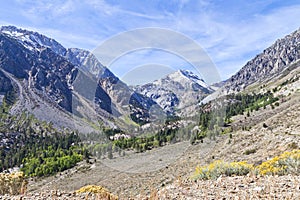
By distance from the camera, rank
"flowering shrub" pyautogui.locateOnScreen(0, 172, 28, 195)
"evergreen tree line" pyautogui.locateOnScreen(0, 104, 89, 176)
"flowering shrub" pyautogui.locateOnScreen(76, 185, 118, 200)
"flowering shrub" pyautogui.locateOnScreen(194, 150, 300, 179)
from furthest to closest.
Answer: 1. "evergreen tree line" pyautogui.locateOnScreen(0, 104, 89, 176)
2. "flowering shrub" pyautogui.locateOnScreen(0, 172, 28, 195)
3. "flowering shrub" pyautogui.locateOnScreen(194, 150, 300, 179)
4. "flowering shrub" pyautogui.locateOnScreen(76, 185, 118, 200)

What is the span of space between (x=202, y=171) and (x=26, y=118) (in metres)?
172

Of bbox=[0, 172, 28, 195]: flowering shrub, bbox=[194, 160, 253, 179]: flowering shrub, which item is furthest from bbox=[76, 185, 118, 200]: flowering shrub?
bbox=[194, 160, 253, 179]: flowering shrub

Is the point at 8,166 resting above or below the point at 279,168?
below

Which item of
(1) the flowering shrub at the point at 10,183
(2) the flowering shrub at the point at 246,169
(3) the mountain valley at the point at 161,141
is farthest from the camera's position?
(1) the flowering shrub at the point at 10,183

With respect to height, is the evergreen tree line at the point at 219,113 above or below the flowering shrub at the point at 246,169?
above

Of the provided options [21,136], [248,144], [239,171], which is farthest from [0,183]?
[21,136]

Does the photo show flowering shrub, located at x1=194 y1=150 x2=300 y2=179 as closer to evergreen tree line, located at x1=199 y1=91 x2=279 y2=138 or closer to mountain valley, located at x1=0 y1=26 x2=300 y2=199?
mountain valley, located at x1=0 y1=26 x2=300 y2=199

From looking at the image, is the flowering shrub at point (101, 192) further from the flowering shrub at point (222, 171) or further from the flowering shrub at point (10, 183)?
the flowering shrub at point (222, 171)

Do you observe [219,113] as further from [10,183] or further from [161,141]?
[10,183]

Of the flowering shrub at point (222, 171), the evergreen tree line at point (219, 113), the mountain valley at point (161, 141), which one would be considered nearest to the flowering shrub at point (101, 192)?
the mountain valley at point (161, 141)

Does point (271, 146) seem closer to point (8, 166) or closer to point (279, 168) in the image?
point (279, 168)

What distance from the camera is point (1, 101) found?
7210 inches

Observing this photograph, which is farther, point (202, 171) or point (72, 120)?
point (72, 120)

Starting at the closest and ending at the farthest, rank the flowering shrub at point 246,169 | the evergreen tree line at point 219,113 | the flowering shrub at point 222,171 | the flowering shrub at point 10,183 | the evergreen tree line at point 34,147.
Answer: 1. the flowering shrub at point 246,169
2. the flowering shrub at point 10,183
3. the flowering shrub at point 222,171
4. the evergreen tree line at point 219,113
5. the evergreen tree line at point 34,147
